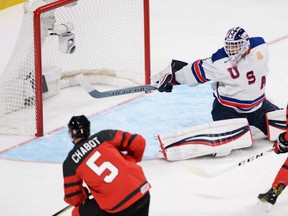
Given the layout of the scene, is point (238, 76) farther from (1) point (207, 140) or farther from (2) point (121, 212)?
(2) point (121, 212)

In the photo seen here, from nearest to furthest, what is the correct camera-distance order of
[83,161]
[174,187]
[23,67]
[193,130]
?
1. [83,161]
2. [174,187]
3. [193,130]
4. [23,67]

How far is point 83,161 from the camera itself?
138 inches

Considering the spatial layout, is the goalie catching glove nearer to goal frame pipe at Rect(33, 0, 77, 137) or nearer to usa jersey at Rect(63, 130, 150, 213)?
goal frame pipe at Rect(33, 0, 77, 137)

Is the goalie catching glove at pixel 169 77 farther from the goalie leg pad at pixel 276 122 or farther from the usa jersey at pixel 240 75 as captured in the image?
the goalie leg pad at pixel 276 122

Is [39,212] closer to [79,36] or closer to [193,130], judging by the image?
[193,130]

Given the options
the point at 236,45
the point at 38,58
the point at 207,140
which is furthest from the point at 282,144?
the point at 38,58

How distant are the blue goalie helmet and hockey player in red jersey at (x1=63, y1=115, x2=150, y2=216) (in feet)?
4.98

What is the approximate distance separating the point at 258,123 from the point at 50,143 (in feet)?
4.14

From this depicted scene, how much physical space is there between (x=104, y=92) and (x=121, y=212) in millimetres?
2271

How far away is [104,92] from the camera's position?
5734mm

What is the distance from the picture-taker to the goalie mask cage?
541 centimetres

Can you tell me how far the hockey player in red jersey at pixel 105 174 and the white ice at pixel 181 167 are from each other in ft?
2.53

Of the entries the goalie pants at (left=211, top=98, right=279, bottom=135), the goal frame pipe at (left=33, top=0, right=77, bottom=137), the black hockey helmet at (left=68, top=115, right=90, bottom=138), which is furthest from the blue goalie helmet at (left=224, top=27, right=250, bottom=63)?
the black hockey helmet at (left=68, top=115, right=90, bottom=138)

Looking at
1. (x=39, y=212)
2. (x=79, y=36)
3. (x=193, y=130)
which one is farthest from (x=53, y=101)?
(x=39, y=212)
